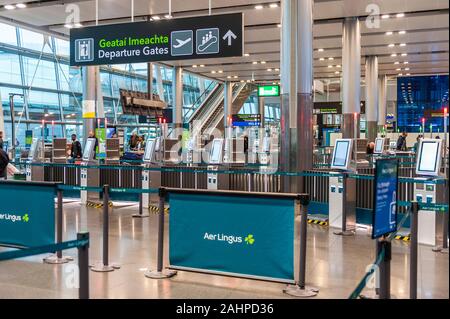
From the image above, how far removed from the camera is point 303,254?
5262 mm

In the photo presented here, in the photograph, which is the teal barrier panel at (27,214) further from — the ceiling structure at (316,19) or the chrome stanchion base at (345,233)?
the ceiling structure at (316,19)

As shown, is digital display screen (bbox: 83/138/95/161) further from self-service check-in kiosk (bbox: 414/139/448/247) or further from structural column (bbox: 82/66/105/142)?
self-service check-in kiosk (bbox: 414/139/448/247)

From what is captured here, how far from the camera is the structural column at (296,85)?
35.6ft

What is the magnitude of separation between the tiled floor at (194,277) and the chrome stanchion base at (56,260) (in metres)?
0.11

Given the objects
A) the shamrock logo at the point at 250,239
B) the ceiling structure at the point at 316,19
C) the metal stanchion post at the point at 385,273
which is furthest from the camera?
the ceiling structure at the point at 316,19

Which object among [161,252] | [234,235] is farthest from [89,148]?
[234,235]

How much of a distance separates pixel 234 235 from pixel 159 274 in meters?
1.17

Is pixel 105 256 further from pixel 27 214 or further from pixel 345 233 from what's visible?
pixel 345 233

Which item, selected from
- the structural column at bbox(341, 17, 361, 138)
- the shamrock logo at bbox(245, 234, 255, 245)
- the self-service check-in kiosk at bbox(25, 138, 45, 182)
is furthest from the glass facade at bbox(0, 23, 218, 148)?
the shamrock logo at bbox(245, 234, 255, 245)

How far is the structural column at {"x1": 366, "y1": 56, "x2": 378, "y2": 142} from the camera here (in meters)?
25.1

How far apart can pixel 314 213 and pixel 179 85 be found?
19280mm

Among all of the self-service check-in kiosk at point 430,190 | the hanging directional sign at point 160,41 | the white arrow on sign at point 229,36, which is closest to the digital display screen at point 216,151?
the hanging directional sign at point 160,41

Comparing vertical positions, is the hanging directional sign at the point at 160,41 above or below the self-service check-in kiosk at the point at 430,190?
above

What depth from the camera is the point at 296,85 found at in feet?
35.8
